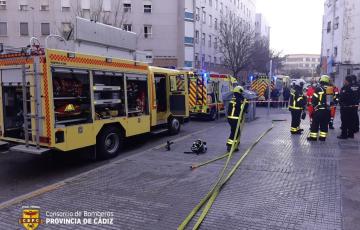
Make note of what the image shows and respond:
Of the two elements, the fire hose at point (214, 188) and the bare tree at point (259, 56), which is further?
the bare tree at point (259, 56)

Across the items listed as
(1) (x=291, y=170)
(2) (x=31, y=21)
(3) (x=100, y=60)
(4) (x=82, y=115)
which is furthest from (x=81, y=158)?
(2) (x=31, y=21)

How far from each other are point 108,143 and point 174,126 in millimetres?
3721

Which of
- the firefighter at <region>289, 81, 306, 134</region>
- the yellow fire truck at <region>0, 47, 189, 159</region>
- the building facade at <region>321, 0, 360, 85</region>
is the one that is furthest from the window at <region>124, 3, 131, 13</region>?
the yellow fire truck at <region>0, 47, 189, 159</region>

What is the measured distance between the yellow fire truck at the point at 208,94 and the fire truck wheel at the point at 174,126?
2.53 metres

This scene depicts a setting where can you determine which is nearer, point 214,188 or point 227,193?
point 227,193

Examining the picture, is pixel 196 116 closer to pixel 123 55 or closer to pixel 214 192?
pixel 123 55

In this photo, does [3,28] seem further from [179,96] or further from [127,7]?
[179,96]

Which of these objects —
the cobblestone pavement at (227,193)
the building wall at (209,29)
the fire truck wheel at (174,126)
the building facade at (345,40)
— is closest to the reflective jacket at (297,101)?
the cobblestone pavement at (227,193)

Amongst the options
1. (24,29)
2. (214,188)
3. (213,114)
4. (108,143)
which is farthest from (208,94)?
(24,29)

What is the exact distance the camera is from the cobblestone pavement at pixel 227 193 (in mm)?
4555

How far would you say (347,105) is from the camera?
1045 cm

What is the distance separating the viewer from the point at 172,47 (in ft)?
117

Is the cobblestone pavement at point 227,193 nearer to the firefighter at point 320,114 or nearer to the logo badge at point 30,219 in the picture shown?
the logo badge at point 30,219

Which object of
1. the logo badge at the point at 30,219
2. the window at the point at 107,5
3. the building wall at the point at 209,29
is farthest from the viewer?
the building wall at the point at 209,29
